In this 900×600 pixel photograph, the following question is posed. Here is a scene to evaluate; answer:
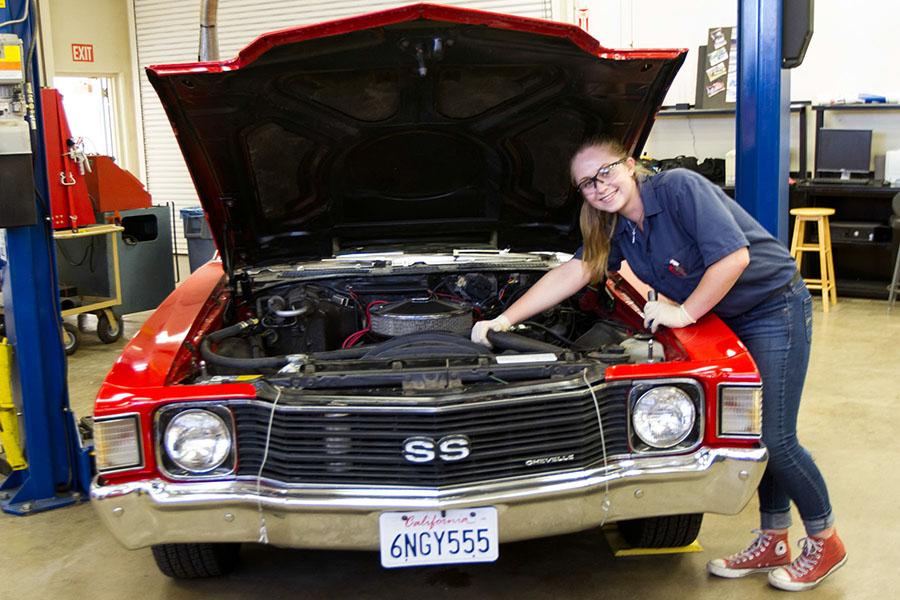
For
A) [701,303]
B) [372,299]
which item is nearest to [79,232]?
[372,299]

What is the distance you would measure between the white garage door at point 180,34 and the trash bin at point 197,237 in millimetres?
2870

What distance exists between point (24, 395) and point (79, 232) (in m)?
2.74

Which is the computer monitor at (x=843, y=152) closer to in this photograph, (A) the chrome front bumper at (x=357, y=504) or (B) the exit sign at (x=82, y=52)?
(A) the chrome front bumper at (x=357, y=504)

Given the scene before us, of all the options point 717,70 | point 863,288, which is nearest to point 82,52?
point 717,70

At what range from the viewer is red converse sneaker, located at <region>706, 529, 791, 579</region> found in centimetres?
273

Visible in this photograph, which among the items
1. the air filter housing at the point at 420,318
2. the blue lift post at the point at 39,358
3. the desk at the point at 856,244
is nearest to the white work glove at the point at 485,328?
the air filter housing at the point at 420,318

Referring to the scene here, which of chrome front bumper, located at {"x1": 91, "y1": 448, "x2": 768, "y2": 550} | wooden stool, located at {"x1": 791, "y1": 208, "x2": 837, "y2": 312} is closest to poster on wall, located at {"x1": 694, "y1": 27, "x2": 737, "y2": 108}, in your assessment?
wooden stool, located at {"x1": 791, "y1": 208, "x2": 837, "y2": 312}

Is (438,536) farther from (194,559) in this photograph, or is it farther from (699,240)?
(699,240)

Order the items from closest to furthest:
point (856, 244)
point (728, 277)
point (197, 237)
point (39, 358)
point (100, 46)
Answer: point (728, 277) → point (39, 358) → point (856, 244) → point (197, 237) → point (100, 46)

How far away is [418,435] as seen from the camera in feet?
7.03

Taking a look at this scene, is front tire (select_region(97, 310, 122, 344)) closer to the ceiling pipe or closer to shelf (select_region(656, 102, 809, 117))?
the ceiling pipe

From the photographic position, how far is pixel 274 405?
2.20 meters

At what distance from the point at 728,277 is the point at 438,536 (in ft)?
3.25

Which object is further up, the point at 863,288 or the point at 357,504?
the point at 357,504
